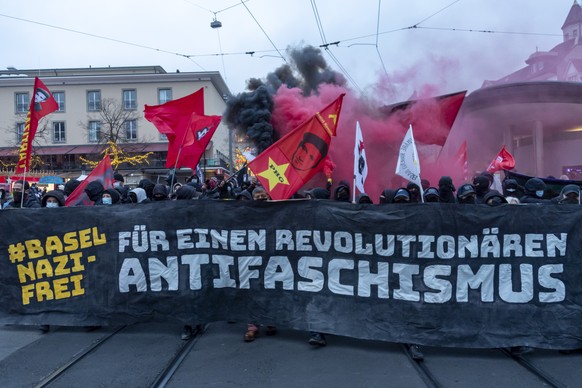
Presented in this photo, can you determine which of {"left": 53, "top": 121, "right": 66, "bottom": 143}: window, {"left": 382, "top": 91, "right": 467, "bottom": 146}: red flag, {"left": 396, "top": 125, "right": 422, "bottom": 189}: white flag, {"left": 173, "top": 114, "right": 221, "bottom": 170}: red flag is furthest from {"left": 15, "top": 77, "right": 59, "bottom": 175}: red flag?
{"left": 53, "top": 121, "right": 66, "bottom": 143}: window

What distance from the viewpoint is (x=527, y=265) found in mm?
4645

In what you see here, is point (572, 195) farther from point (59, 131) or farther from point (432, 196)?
point (59, 131)

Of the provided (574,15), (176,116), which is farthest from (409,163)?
(574,15)

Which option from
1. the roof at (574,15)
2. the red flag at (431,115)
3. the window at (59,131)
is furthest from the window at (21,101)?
the roof at (574,15)

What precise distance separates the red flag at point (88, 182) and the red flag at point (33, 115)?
1.25m

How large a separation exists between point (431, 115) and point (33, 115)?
324 inches

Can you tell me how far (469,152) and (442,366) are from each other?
16.4 meters

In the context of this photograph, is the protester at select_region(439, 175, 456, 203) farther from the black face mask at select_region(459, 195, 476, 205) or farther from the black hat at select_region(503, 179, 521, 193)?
the black hat at select_region(503, 179, 521, 193)

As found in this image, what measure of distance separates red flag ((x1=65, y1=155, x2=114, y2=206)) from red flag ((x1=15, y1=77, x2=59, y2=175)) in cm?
→ 125

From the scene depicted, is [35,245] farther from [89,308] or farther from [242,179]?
[242,179]

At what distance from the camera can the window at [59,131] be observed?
51.7m

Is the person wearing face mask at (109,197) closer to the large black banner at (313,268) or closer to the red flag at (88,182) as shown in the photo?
the red flag at (88,182)

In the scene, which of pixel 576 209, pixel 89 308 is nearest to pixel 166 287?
pixel 89 308

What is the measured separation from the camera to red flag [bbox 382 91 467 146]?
1075cm
